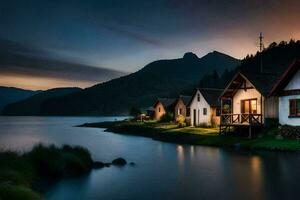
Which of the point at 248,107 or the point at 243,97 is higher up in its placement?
the point at 243,97

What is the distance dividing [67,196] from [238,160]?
16.0 meters

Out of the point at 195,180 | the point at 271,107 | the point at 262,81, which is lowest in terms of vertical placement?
the point at 195,180

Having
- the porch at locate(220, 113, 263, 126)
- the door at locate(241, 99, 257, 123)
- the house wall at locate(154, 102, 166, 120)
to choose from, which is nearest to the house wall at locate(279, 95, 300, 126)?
the porch at locate(220, 113, 263, 126)

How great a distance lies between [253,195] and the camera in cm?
1838

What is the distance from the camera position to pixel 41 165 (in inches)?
969

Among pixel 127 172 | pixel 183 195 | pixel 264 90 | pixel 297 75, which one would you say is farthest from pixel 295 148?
pixel 183 195

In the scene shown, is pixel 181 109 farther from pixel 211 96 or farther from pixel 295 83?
pixel 295 83

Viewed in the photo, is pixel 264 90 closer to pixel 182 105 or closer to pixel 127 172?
pixel 127 172

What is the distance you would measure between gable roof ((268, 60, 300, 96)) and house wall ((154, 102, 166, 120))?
1735 inches

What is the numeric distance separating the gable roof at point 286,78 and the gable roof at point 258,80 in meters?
3.33

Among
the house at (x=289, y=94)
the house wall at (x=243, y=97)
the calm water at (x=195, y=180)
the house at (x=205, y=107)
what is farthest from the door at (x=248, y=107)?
the calm water at (x=195, y=180)

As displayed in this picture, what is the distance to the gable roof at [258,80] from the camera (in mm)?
45825

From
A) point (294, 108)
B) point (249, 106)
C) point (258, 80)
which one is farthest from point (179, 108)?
point (294, 108)

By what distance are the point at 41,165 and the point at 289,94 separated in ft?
89.6
